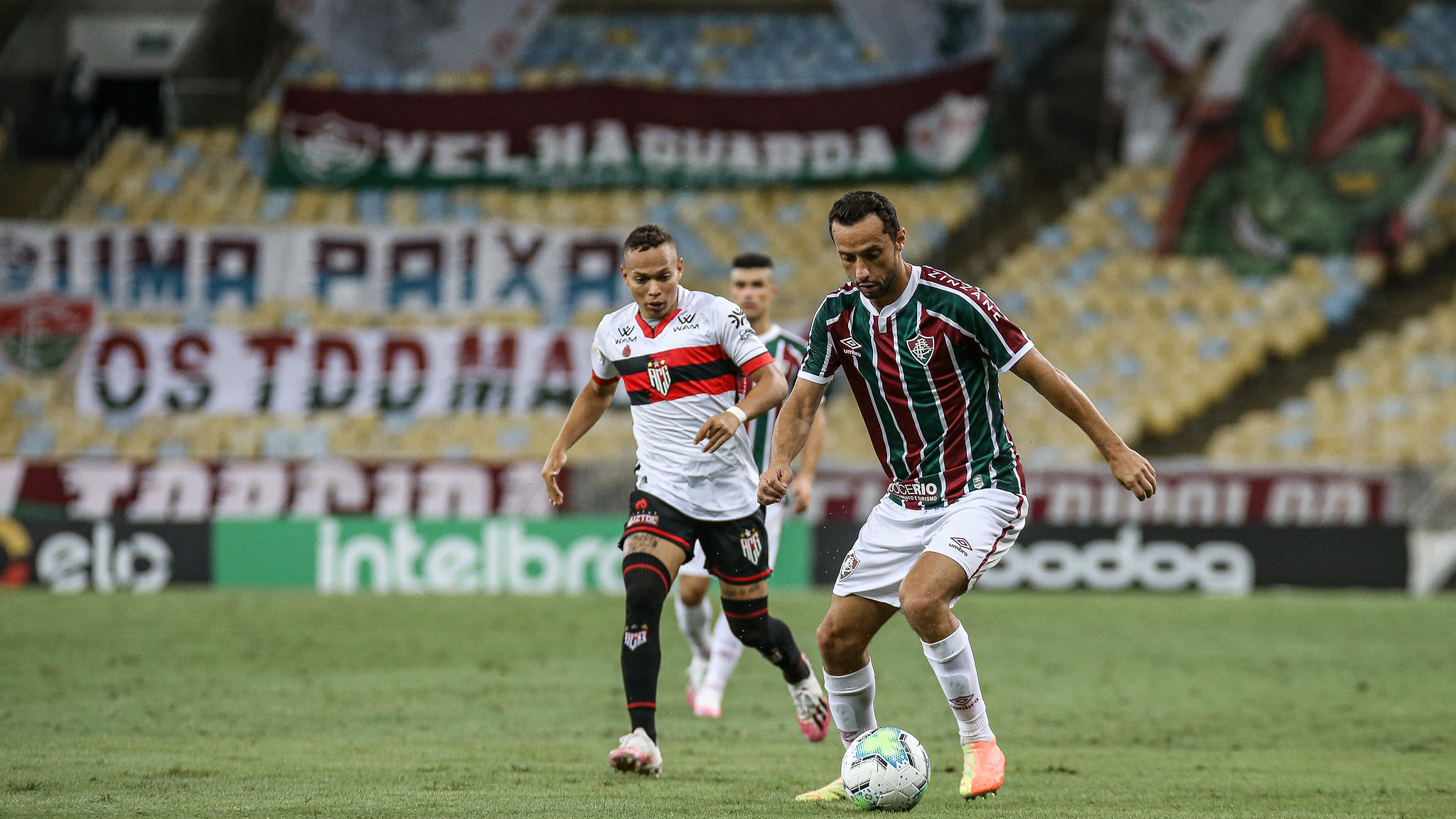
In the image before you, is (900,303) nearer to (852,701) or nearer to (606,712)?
(852,701)

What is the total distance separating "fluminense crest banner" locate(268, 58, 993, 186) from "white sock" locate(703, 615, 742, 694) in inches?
686

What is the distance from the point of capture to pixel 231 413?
76.2 feet

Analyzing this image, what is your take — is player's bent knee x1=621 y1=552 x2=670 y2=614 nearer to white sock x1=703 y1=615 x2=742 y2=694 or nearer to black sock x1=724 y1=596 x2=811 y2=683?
black sock x1=724 y1=596 x2=811 y2=683

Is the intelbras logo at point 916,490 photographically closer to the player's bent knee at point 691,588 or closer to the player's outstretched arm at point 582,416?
the player's outstretched arm at point 582,416

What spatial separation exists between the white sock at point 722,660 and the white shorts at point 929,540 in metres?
3.35

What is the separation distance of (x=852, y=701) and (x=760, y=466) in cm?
371

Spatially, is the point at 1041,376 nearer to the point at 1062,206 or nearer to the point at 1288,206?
the point at 1288,206

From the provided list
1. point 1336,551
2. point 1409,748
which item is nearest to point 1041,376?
point 1409,748

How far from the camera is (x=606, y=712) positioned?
31.8 ft

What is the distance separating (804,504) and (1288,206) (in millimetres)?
17378

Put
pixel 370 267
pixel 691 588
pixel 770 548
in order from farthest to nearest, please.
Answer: pixel 370 267
pixel 691 588
pixel 770 548

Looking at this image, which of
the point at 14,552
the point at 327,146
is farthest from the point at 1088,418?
the point at 327,146

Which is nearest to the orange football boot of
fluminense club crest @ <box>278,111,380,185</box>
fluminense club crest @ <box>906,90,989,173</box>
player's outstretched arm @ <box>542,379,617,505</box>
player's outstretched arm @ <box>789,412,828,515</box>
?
player's outstretched arm @ <box>542,379,617,505</box>

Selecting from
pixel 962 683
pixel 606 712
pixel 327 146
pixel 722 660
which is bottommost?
pixel 606 712
